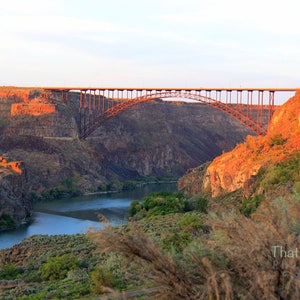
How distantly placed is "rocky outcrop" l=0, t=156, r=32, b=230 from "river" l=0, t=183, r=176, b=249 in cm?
106

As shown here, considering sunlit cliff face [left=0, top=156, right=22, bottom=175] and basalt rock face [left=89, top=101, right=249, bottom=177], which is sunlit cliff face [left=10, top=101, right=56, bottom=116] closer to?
Answer: basalt rock face [left=89, top=101, right=249, bottom=177]

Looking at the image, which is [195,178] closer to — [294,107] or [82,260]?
[294,107]

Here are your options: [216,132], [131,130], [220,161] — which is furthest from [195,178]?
[216,132]

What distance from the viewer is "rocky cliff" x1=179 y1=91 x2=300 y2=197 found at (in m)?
39.8

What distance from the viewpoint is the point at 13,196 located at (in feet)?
156

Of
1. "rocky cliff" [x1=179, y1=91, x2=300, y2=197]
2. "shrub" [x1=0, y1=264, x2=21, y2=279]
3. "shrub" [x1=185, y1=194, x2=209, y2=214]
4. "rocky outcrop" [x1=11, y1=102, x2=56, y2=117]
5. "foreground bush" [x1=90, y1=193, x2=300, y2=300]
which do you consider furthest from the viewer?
"rocky outcrop" [x1=11, y1=102, x2=56, y2=117]

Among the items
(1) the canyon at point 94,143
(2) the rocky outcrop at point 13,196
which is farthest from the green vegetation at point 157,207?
(1) the canyon at point 94,143

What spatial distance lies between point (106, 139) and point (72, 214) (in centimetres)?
4584

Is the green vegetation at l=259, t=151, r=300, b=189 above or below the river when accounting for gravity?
above

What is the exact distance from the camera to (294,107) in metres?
47.1

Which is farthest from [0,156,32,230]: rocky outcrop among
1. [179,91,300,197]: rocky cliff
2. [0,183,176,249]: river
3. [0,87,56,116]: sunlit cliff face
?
[0,87,56,116]: sunlit cliff face

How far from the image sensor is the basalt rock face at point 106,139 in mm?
69613

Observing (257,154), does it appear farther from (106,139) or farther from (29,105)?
(106,139)

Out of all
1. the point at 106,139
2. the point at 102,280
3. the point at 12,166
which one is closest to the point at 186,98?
the point at 12,166
